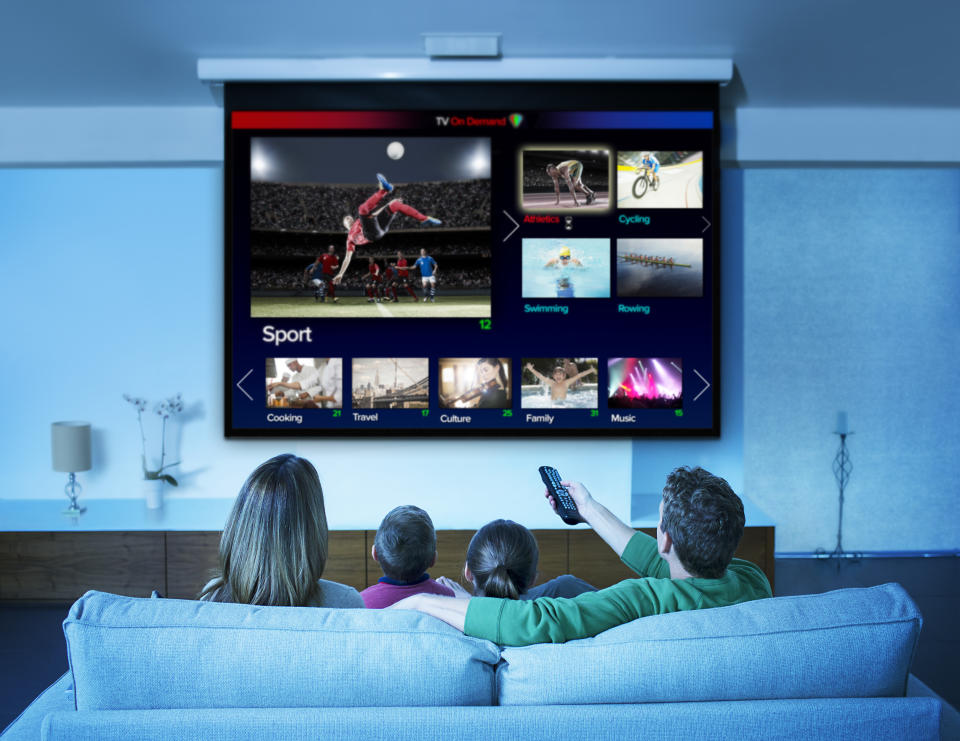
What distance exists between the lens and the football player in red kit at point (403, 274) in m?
3.95

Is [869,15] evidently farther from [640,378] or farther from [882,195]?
[882,195]

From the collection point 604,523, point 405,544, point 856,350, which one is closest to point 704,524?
point 604,523

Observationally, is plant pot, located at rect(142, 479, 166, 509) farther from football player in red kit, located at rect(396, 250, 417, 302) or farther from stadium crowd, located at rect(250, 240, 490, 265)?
football player in red kit, located at rect(396, 250, 417, 302)

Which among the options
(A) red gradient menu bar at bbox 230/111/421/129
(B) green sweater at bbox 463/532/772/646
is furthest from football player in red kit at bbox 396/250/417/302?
(B) green sweater at bbox 463/532/772/646

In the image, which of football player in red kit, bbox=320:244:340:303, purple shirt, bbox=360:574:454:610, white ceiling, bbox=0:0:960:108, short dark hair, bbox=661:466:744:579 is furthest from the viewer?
football player in red kit, bbox=320:244:340:303

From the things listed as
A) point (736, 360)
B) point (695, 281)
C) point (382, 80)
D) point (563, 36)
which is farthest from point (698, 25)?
point (736, 360)

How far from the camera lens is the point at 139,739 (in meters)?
1.37

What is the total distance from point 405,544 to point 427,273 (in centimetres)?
202

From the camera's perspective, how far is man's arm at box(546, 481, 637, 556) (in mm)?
2162

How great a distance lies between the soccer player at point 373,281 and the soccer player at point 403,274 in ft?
0.34

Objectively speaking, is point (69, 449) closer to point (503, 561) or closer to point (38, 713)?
point (38, 713)

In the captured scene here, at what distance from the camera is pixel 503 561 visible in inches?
78.7

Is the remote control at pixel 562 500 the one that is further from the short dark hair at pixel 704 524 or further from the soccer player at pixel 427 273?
the soccer player at pixel 427 273

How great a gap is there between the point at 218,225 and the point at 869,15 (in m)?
3.36
